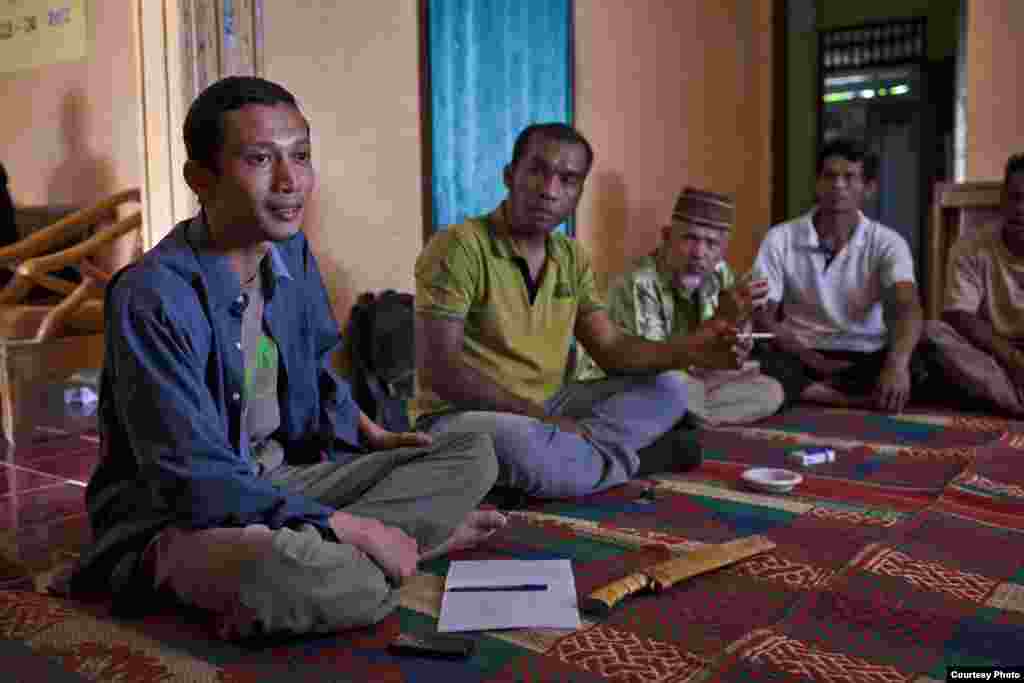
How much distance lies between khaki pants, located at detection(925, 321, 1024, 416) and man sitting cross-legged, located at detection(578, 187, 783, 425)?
2.50ft

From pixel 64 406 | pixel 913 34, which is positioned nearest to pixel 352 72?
pixel 64 406

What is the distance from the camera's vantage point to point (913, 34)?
7477 mm

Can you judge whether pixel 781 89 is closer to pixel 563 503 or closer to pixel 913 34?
pixel 913 34

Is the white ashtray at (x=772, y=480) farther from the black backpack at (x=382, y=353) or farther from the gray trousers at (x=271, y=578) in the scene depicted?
the black backpack at (x=382, y=353)

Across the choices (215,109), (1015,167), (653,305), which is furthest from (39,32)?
(1015,167)

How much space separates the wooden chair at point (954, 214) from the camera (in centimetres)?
424

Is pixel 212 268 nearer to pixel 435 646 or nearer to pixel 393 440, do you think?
pixel 393 440

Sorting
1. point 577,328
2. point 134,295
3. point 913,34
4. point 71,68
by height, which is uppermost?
point 913,34

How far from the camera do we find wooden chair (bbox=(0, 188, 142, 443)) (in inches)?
135

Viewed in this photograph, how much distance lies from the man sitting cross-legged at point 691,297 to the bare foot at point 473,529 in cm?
123

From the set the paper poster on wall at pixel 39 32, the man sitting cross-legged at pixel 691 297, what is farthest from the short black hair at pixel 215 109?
the paper poster on wall at pixel 39 32

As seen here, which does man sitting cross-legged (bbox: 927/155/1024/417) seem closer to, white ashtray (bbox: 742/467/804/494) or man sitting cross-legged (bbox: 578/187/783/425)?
man sitting cross-legged (bbox: 578/187/783/425)

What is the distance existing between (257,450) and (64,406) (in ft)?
6.82

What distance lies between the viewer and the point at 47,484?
279cm
